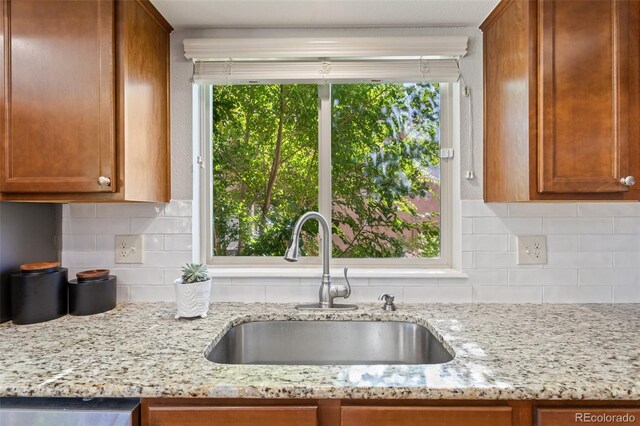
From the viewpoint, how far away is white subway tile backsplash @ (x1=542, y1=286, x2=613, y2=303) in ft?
5.41

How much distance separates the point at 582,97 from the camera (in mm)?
1289

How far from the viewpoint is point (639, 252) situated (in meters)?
1.64

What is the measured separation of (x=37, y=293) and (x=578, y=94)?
198 cm

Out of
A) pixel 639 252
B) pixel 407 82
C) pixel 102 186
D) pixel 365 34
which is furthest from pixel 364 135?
pixel 639 252

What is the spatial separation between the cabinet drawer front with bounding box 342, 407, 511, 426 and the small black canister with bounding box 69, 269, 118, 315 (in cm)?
108

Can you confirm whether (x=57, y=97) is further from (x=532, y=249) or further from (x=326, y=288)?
(x=532, y=249)

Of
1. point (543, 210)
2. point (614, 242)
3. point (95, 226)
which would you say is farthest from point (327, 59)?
point (614, 242)

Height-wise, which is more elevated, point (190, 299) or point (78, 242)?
point (78, 242)

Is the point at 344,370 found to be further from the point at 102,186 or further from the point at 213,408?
the point at 102,186

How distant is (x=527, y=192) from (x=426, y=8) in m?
0.80

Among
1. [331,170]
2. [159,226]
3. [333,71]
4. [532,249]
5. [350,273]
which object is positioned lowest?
[350,273]

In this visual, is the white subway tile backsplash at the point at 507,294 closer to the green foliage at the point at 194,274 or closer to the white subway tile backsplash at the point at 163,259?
the green foliage at the point at 194,274

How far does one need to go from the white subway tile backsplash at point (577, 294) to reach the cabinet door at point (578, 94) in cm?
55

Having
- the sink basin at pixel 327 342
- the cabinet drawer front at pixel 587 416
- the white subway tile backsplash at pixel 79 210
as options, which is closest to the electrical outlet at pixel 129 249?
the white subway tile backsplash at pixel 79 210
